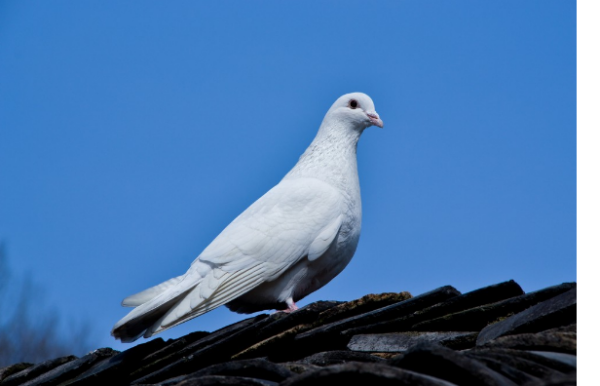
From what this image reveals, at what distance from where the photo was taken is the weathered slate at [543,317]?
3158mm

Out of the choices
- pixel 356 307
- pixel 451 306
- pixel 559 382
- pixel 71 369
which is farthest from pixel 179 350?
pixel 559 382

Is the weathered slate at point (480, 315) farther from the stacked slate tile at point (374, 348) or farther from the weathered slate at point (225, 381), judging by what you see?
the weathered slate at point (225, 381)

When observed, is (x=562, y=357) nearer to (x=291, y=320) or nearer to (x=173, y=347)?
(x=291, y=320)

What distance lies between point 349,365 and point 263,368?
73 centimetres

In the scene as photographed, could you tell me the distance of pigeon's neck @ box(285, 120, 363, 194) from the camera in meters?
5.95

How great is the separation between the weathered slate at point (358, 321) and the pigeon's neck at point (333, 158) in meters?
1.76

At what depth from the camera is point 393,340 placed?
161 inches

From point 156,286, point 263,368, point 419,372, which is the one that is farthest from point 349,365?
point 156,286

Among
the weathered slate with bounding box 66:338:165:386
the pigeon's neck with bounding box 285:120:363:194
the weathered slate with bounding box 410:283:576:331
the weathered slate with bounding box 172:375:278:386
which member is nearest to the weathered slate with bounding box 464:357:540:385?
the weathered slate with bounding box 172:375:278:386

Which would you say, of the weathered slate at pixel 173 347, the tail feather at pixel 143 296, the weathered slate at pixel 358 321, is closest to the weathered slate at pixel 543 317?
the weathered slate at pixel 358 321

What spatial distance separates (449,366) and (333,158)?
371cm

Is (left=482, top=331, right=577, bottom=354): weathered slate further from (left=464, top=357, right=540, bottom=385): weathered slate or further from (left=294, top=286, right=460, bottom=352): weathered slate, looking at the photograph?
(left=294, top=286, right=460, bottom=352): weathered slate

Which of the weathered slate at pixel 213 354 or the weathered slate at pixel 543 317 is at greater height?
the weathered slate at pixel 213 354

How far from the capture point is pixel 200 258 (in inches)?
212
